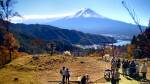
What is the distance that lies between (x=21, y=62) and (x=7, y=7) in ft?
41.4

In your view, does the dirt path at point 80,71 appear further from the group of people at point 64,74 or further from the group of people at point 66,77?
the group of people at point 64,74

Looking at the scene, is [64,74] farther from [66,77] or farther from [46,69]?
[46,69]

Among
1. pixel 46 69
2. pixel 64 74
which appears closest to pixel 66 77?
pixel 64 74

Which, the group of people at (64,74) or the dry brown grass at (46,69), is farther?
the dry brown grass at (46,69)

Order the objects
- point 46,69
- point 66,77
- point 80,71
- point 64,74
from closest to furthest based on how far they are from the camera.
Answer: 1. point 64,74
2. point 66,77
3. point 80,71
4. point 46,69

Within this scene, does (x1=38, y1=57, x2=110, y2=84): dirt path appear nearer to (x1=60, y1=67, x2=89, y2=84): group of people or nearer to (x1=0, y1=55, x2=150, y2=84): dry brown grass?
(x1=0, y1=55, x2=150, y2=84): dry brown grass


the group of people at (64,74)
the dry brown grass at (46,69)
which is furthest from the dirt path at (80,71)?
the group of people at (64,74)

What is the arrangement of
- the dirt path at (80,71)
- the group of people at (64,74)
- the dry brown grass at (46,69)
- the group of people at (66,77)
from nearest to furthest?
1. the group of people at (66,77)
2. the group of people at (64,74)
3. the dry brown grass at (46,69)
4. the dirt path at (80,71)

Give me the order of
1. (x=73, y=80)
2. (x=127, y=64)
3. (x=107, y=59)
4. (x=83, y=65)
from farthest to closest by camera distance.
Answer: (x=107, y=59), (x=83, y=65), (x=127, y=64), (x=73, y=80)

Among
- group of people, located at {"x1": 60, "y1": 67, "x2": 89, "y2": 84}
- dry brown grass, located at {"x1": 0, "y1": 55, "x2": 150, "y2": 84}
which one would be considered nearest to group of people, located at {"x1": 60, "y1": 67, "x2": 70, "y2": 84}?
group of people, located at {"x1": 60, "y1": 67, "x2": 89, "y2": 84}

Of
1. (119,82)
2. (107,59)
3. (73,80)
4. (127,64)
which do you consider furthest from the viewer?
(107,59)

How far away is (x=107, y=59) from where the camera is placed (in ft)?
167

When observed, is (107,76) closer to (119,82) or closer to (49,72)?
(119,82)

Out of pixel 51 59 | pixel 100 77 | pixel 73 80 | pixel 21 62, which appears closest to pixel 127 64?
pixel 100 77
